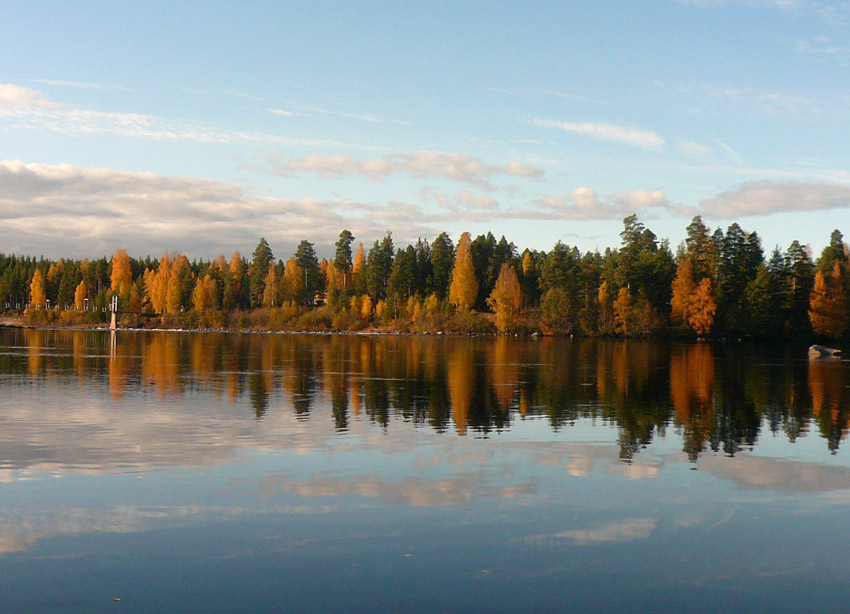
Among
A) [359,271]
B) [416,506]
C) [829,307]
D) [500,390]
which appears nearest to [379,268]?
[359,271]

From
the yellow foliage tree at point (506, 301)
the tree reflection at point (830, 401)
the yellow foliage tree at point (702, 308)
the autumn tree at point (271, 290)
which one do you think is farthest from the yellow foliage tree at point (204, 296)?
the tree reflection at point (830, 401)

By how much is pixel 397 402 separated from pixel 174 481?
1492 centimetres

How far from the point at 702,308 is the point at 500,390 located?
9305cm

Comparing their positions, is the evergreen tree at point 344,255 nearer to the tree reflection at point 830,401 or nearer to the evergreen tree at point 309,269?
the evergreen tree at point 309,269

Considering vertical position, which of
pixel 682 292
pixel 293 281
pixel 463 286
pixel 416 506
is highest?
pixel 293 281

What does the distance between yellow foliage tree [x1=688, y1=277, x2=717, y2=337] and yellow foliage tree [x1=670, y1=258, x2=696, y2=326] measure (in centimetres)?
106

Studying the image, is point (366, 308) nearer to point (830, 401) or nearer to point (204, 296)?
point (204, 296)

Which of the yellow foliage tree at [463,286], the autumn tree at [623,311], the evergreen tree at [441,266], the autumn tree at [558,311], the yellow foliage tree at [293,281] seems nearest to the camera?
the autumn tree at [623,311]

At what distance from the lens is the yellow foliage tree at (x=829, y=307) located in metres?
115

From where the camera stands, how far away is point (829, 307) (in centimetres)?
11494

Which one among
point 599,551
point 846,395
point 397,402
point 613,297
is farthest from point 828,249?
point 599,551

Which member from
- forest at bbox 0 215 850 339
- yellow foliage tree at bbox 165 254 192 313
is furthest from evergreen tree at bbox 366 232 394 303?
yellow foliage tree at bbox 165 254 192 313

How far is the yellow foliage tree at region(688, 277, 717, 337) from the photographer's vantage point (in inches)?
4670

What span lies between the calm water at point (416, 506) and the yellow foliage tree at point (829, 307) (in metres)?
95.1
